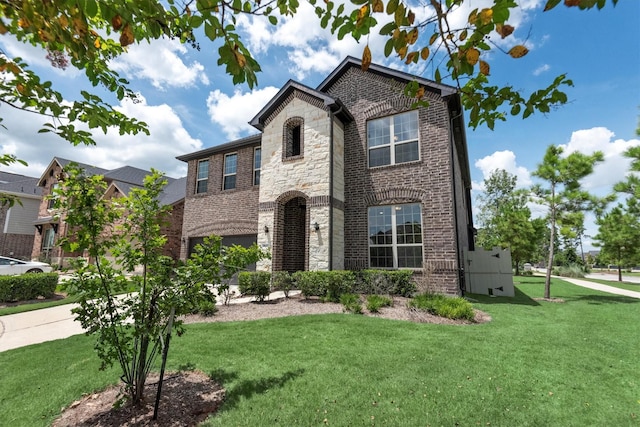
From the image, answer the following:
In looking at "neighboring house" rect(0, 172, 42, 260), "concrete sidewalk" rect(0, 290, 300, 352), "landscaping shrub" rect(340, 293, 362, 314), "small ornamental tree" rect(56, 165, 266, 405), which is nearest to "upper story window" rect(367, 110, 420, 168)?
"landscaping shrub" rect(340, 293, 362, 314)

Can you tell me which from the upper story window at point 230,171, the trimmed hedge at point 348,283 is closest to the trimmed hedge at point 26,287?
the upper story window at point 230,171

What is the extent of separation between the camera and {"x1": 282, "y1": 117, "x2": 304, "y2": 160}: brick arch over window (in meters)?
11.7

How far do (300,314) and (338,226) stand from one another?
434 cm

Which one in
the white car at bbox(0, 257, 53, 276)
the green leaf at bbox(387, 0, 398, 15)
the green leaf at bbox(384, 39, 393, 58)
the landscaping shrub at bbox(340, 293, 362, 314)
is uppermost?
the green leaf at bbox(387, 0, 398, 15)

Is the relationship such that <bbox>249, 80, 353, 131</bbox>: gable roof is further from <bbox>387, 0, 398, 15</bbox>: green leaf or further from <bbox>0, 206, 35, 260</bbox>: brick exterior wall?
<bbox>0, 206, 35, 260</bbox>: brick exterior wall

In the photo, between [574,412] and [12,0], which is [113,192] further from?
[574,412]

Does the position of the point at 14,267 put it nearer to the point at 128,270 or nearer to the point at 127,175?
the point at 127,175

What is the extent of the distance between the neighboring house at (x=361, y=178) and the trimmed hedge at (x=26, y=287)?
281 inches

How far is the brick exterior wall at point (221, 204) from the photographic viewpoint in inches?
539

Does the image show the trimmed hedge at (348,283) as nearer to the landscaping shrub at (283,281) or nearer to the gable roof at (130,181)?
the landscaping shrub at (283,281)

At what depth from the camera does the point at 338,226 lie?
1088 cm

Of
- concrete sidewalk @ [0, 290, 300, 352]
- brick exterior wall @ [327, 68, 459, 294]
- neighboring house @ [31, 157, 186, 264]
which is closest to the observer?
concrete sidewalk @ [0, 290, 300, 352]

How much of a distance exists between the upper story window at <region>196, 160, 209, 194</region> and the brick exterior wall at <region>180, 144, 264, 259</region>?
223 mm

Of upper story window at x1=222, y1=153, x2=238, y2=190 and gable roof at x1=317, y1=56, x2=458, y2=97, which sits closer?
gable roof at x1=317, y1=56, x2=458, y2=97
